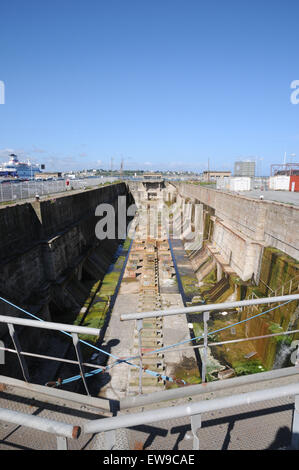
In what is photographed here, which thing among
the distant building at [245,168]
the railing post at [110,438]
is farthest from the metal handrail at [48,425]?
the distant building at [245,168]

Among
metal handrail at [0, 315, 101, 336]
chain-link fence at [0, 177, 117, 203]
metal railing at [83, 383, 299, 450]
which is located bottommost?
metal handrail at [0, 315, 101, 336]

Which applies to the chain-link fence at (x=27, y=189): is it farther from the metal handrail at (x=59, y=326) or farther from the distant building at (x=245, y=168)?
the distant building at (x=245, y=168)

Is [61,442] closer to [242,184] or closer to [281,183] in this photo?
[242,184]

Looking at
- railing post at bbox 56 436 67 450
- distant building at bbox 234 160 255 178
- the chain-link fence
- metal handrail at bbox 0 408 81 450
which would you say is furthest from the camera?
distant building at bbox 234 160 255 178

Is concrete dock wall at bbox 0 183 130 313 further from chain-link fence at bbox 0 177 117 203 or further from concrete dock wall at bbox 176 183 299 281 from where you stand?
concrete dock wall at bbox 176 183 299 281

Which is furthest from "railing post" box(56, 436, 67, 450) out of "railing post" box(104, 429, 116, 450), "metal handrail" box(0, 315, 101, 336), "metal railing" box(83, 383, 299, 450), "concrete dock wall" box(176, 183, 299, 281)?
"concrete dock wall" box(176, 183, 299, 281)

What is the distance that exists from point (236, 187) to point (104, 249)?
1968 centimetres

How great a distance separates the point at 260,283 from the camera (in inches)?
542

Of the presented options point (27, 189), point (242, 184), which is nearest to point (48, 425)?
point (27, 189)

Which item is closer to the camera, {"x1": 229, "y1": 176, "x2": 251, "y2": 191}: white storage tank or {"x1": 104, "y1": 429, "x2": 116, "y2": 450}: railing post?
{"x1": 104, "y1": 429, "x2": 116, "y2": 450}: railing post

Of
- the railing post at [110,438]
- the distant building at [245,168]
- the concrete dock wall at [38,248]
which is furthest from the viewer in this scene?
the distant building at [245,168]

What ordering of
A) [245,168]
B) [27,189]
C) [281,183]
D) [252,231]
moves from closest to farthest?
[252,231] < [27,189] < [281,183] < [245,168]

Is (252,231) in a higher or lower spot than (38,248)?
higher

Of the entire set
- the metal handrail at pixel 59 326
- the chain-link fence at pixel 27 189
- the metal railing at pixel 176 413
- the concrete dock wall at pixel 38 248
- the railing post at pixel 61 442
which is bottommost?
the concrete dock wall at pixel 38 248
